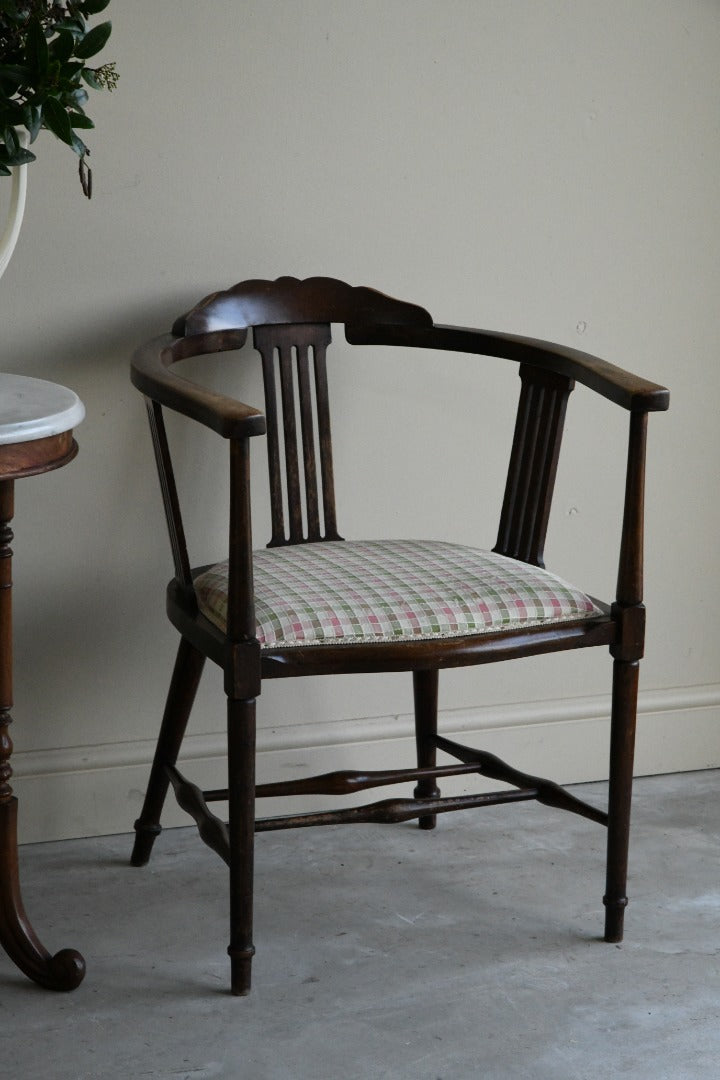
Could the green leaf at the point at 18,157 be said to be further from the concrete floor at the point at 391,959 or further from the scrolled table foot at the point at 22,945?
the concrete floor at the point at 391,959

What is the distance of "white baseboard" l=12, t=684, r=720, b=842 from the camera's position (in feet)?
6.78

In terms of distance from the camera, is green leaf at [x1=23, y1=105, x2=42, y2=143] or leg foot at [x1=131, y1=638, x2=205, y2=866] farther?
leg foot at [x1=131, y1=638, x2=205, y2=866]

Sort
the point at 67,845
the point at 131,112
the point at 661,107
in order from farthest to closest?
the point at 661,107 < the point at 67,845 < the point at 131,112

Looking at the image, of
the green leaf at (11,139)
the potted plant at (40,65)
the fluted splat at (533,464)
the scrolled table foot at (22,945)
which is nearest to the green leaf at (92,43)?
the potted plant at (40,65)

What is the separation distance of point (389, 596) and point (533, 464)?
0.39 meters

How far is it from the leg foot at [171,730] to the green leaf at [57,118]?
725 mm

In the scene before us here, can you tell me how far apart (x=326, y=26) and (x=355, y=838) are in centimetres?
129

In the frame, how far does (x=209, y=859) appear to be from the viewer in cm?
202

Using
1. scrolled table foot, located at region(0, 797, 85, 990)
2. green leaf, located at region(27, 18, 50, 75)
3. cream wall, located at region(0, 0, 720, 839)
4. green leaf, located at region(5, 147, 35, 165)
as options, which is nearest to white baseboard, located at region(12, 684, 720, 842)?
cream wall, located at region(0, 0, 720, 839)

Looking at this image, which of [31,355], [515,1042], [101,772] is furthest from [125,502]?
[515,1042]

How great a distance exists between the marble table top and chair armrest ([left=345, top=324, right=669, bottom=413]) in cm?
57

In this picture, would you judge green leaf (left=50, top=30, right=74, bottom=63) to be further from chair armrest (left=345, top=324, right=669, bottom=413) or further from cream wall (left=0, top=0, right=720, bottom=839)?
chair armrest (left=345, top=324, right=669, bottom=413)

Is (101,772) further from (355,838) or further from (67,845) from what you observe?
(355,838)

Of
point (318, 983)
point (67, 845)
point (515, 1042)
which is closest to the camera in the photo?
point (515, 1042)
